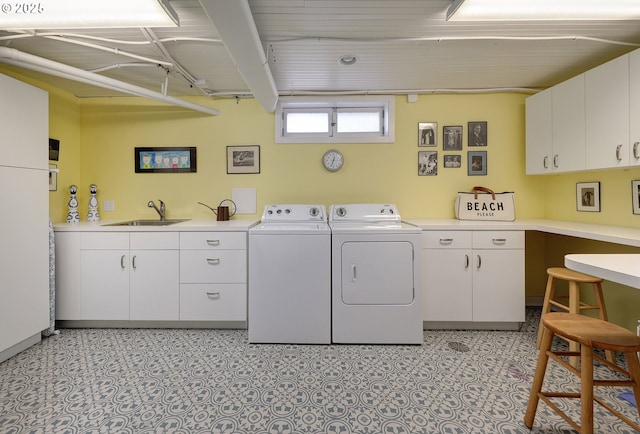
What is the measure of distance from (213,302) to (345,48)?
7.90 ft

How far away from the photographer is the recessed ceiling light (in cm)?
238

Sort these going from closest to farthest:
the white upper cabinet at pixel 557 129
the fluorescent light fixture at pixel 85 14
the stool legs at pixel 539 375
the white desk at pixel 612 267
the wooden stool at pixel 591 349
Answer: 1. the white desk at pixel 612 267
2. the wooden stool at pixel 591 349
3. the stool legs at pixel 539 375
4. the fluorescent light fixture at pixel 85 14
5. the white upper cabinet at pixel 557 129

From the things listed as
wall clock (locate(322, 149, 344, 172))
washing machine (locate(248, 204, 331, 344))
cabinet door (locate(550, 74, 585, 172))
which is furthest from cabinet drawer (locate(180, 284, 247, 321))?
cabinet door (locate(550, 74, 585, 172))

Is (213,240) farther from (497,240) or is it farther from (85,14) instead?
(497,240)

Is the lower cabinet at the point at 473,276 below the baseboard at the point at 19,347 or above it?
above

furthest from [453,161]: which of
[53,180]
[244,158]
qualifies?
[53,180]

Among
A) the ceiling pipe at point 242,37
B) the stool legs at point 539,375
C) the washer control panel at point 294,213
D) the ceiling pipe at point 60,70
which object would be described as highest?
the ceiling pipe at point 60,70

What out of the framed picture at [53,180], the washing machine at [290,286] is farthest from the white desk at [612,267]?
the framed picture at [53,180]

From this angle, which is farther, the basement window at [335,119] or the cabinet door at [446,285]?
the basement window at [335,119]

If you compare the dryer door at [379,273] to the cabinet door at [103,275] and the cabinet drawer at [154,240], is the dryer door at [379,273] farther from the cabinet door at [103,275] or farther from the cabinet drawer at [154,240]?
the cabinet door at [103,275]

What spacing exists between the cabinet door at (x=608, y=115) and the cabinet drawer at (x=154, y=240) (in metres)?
3.52

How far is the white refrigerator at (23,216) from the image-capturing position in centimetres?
206

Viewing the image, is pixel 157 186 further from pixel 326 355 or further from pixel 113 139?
pixel 326 355

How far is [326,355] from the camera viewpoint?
2.21 m
